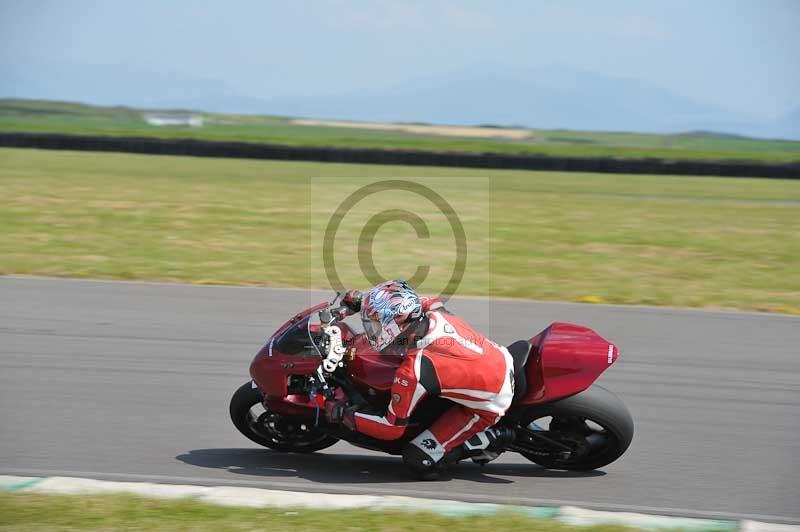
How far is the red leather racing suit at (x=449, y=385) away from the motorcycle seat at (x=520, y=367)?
0.11 ft

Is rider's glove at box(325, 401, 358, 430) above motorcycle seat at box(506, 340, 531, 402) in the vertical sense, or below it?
below

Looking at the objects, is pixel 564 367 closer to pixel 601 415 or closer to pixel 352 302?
pixel 601 415

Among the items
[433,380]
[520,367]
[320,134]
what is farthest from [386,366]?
[320,134]

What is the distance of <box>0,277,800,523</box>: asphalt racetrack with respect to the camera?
5281mm

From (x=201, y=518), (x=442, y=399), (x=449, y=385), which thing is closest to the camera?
(x=201, y=518)

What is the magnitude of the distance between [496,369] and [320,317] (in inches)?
40.3

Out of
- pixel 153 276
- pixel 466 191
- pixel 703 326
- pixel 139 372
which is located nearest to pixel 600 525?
pixel 139 372

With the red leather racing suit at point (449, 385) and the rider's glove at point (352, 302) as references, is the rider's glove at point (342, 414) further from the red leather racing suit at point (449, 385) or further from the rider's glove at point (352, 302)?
the rider's glove at point (352, 302)

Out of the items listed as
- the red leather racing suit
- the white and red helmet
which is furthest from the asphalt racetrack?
the white and red helmet

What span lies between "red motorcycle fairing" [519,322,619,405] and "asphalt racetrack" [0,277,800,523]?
0.56 metres

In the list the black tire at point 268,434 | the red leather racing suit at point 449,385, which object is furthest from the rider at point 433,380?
A: the black tire at point 268,434

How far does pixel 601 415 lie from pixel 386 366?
1239 mm

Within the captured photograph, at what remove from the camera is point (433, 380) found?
16.8ft

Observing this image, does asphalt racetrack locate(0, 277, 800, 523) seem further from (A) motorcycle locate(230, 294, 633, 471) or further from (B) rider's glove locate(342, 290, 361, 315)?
(B) rider's glove locate(342, 290, 361, 315)
